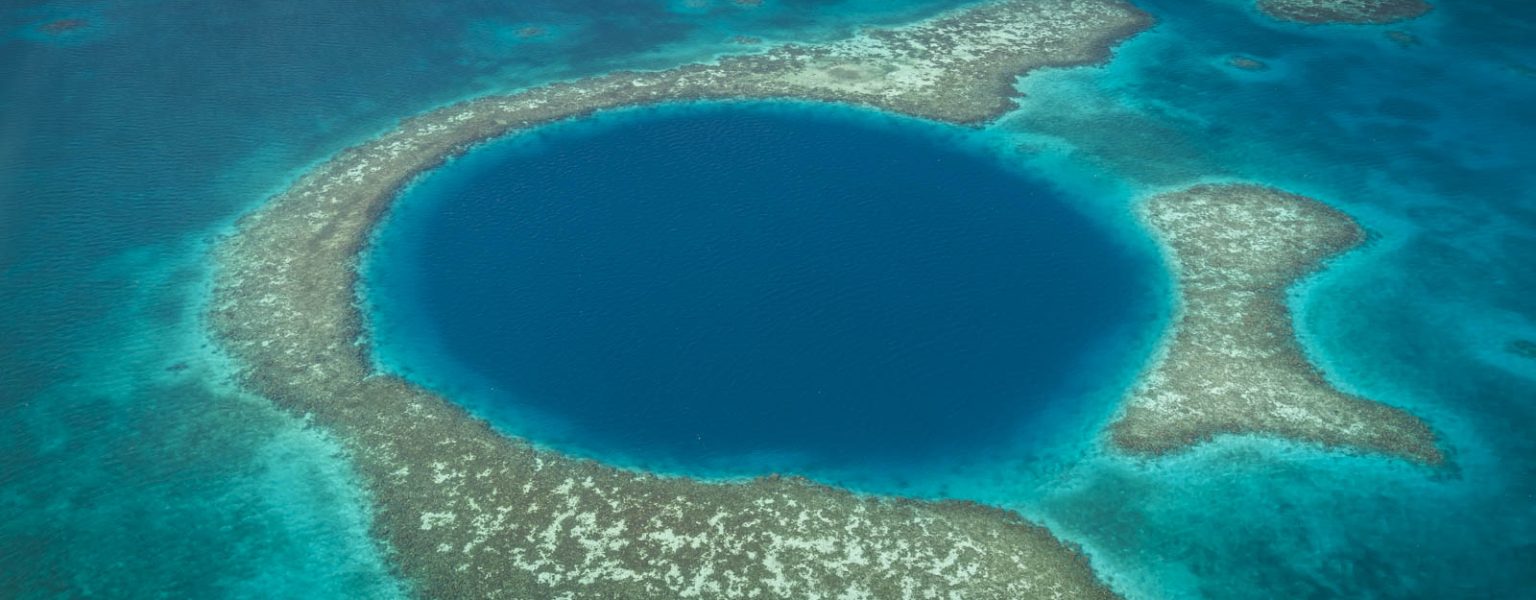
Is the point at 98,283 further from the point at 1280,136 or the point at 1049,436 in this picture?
the point at 1280,136

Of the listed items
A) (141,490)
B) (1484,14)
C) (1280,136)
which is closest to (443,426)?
→ (141,490)

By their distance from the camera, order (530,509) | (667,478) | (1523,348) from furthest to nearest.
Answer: (1523,348)
(667,478)
(530,509)

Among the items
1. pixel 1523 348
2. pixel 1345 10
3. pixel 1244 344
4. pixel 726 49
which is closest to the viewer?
pixel 1244 344

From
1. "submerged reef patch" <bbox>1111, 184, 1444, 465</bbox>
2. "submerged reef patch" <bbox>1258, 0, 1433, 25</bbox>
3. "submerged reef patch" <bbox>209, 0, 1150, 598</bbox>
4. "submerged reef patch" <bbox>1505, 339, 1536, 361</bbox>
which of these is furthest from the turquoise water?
"submerged reef patch" <bbox>1258, 0, 1433, 25</bbox>

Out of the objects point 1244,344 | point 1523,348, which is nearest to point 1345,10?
point 1523,348

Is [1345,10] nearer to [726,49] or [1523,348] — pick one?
[1523,348]

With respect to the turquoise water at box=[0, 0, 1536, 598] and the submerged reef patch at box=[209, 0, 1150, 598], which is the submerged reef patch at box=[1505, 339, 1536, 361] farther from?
the submerged reef patch at box=[209, 0, 1150, 598]

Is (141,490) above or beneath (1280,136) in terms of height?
above

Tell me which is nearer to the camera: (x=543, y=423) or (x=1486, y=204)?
(x=543, y=423)

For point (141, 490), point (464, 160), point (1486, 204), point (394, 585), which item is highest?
point (464, 160)
